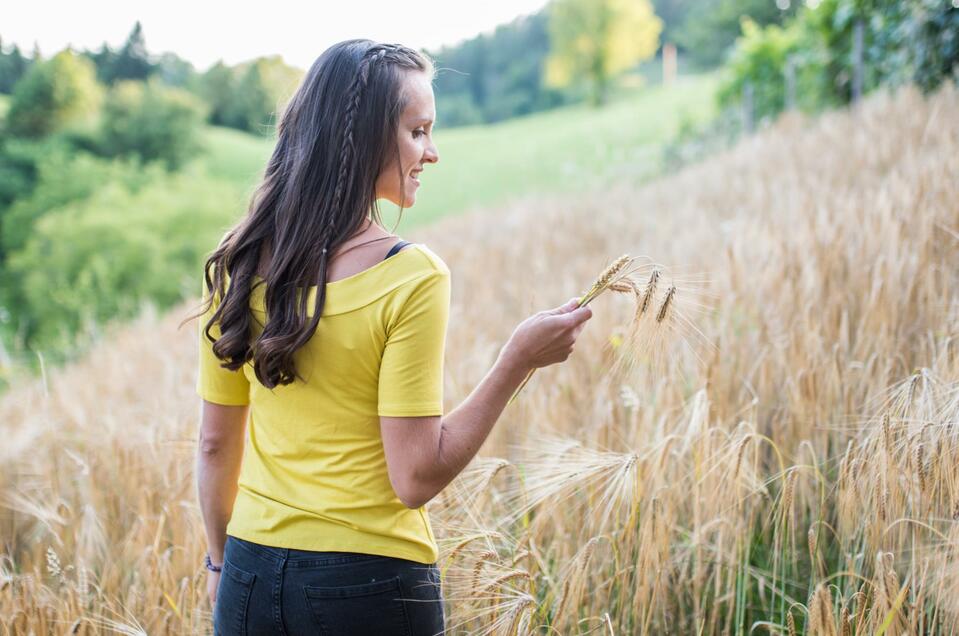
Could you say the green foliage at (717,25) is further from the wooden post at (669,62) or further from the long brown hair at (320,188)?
the long brown hair at (320,188)

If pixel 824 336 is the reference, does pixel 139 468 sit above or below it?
below

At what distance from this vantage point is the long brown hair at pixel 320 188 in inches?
48.4

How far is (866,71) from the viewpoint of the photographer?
340 inches

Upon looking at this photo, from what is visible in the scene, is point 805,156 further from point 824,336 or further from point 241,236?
point 241,236

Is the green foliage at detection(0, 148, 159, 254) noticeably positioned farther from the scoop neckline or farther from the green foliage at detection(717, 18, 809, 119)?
the scoop neckline

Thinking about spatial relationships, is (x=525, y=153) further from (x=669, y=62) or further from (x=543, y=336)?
(x=669, y=62)

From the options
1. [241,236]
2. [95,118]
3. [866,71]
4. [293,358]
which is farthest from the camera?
[95,118]

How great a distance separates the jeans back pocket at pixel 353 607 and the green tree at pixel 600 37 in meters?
58.0

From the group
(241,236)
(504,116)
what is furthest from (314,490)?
(504,116)

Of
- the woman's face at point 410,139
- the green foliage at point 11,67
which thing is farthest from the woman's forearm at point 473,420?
the green foliage at point 11,67

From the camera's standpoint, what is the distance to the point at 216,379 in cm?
142

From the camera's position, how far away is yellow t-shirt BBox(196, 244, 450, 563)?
1168mm

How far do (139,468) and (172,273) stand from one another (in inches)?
831

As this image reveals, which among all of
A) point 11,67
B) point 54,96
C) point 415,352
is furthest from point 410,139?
point 54,96
